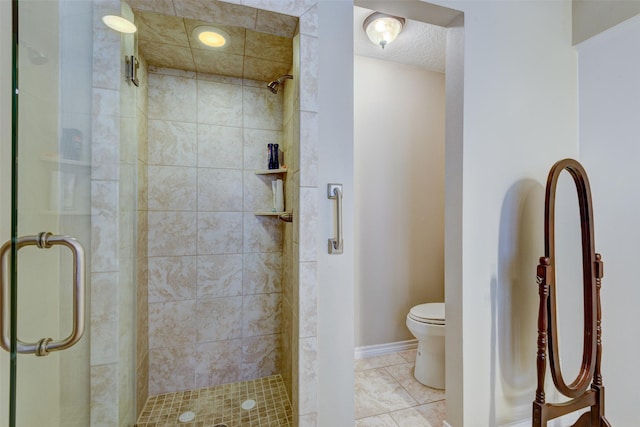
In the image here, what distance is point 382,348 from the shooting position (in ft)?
7.64

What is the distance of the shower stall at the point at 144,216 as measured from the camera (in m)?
0.71

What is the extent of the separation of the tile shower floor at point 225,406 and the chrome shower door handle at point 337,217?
106 cm

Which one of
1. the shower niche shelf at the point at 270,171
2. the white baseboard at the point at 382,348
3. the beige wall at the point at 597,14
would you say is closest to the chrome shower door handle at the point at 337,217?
the shower niche shelf at the point at 270,171

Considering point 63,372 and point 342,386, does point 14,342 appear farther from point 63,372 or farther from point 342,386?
point 342,386

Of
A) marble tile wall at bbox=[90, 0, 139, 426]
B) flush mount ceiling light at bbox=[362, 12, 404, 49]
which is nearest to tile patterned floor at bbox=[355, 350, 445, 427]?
marble tile wall at bbox=[90, 0, 139, 426]

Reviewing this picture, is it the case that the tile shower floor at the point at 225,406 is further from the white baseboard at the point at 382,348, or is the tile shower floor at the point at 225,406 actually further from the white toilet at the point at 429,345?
the white toilet at the point at 429,345

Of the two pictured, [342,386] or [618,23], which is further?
[618,23]

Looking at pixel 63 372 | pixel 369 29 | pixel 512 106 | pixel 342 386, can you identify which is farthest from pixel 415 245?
pixel 63 372

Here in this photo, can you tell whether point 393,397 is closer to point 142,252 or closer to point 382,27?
point 142,252

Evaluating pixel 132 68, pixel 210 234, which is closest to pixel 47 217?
pixel 132 68

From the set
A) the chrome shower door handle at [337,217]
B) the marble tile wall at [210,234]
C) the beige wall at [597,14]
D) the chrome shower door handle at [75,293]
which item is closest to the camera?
the chrome shower door handle at [75,293]

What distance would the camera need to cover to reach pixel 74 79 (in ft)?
3.13

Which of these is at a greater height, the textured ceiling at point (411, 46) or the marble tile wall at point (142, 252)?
the textured ceiling at point (411, 46)

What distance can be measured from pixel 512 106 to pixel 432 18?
0.61m
